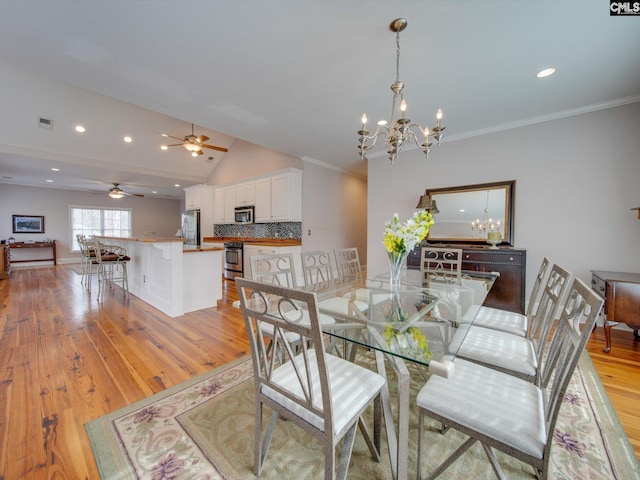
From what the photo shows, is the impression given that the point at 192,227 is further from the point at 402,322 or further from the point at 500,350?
the point at 500,350

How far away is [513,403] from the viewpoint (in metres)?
1.04

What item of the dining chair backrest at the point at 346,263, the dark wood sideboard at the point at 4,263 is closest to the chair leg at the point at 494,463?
the dining chair backrest at the point at 346,263

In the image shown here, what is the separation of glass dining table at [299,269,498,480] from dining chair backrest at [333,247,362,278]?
15cm

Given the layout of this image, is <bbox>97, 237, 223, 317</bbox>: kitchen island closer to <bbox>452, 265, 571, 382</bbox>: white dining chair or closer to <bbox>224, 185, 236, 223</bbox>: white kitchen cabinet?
<bbox>224, 185, 236, 223</bbox>: white kitchen cabinet

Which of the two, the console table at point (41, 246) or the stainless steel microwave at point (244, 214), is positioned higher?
the stainless steel microwave at point (244, 214)

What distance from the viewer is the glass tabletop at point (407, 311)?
4.08 feet

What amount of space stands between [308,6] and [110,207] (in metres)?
10.5

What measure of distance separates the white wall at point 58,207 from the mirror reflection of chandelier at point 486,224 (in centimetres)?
1091

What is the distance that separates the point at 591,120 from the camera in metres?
2.94

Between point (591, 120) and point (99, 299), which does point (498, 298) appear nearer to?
point (591, 120)

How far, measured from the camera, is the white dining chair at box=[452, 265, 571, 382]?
1.35 m

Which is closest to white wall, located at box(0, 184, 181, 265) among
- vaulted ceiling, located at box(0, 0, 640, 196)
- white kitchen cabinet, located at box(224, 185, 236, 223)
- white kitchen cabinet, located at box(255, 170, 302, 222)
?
white kitchen cabinet, located at box(224, 185, 236, 223)

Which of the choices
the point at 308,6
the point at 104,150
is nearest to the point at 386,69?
the point at 308,6

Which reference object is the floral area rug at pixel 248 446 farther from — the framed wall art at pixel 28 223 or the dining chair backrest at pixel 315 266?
the framed wall art at pixel 28 223
